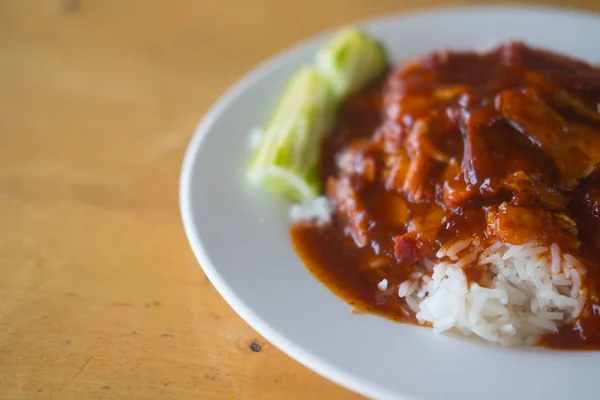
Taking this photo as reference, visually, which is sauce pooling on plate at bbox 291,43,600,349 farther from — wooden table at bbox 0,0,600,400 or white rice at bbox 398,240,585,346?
wooden table at bbox 0,0,600,400

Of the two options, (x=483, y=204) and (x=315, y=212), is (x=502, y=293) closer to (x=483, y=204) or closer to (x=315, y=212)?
(x=483, y=204)

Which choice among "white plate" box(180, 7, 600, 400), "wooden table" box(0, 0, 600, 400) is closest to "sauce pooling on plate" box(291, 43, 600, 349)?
"white plate" box(180, 7, 600, 400)

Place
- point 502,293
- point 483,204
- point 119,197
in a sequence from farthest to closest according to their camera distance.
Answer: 1. point 119,197
2. point 483,204
3. point 502,293

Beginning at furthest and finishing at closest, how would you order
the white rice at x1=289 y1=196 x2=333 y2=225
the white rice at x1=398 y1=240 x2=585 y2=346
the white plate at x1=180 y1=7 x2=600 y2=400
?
the white rice at x1=289 y1=196 x2=333 y2=225 < the white rice at x1=398 y1=240 x2=585 y2=346 < the white plate at x1=180 y1=7 x2=600 y2=400

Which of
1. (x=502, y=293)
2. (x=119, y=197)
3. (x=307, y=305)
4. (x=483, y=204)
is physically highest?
(x=483, y=204)

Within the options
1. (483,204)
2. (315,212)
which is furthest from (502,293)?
(315,212)

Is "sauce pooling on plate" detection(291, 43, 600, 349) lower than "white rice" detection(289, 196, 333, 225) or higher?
higher

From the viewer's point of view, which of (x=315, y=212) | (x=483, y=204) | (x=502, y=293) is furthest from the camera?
(x=315, y=212)

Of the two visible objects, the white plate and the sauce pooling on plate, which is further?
the sauce pooling on plate
